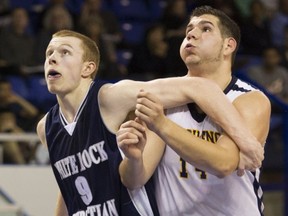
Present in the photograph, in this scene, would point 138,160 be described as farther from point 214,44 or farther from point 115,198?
point 214,44

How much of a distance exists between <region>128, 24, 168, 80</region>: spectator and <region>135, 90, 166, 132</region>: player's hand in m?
5.83

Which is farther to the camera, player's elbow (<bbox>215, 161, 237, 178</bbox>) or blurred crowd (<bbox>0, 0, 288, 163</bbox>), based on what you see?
blurred crowd (<bbox>0, 0, 288, 163</bbox>)

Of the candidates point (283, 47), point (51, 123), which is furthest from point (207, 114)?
point (283, 47)

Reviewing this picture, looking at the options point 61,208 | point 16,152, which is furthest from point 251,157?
point 16,152

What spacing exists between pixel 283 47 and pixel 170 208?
6.45 metres

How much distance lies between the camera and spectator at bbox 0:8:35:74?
9.23 m

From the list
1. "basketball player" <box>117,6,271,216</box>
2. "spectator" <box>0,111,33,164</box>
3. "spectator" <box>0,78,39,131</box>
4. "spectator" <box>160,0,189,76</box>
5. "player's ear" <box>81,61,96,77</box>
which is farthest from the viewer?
"spectator" <box>160,0,189,76</box>

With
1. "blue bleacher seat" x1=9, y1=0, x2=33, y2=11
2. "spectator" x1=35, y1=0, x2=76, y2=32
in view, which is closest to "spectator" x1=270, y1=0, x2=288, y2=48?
"spectator" x1=35, y1=0, x2=76, y2=32

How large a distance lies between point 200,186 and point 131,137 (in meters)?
0.51

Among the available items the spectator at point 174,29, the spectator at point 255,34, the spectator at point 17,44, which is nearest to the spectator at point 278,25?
the spectator at point 255,34

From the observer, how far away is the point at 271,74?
30.6 feet

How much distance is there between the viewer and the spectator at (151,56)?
31.2 feet

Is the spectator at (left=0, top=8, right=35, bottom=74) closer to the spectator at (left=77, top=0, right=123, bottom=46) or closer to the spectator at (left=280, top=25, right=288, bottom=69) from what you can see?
the spectator at (left=77, top=0, right=123, bottom=46)

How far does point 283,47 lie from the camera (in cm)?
1020
